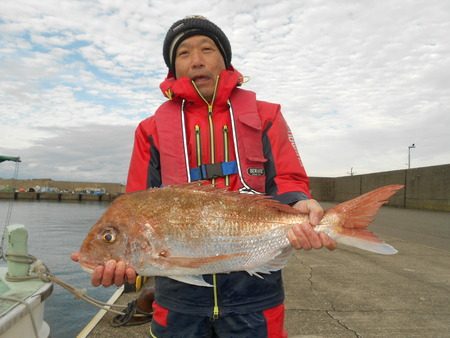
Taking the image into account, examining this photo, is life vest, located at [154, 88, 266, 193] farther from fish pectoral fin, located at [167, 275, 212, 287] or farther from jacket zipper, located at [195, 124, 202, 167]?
fish pectoral fin, located at [167, 275, 212, 287]

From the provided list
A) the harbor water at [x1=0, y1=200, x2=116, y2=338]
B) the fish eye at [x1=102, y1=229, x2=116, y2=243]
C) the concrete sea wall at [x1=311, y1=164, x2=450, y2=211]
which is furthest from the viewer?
the concrete sea wall at [x1=311, y1=164, x2=450, y2=211]

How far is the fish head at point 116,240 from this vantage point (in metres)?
2.77

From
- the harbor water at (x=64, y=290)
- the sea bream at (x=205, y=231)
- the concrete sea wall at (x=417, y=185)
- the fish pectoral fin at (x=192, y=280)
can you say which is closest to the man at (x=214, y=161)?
the sea bream at (x=205, y=231)

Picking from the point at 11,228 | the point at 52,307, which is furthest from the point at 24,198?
the point at 11,228

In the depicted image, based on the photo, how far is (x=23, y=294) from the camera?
4.72 meters

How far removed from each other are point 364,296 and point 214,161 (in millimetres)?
4846

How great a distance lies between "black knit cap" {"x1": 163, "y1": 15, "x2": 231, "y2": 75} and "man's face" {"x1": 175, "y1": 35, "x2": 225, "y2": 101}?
1.8 inches

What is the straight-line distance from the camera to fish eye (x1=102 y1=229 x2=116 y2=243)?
2814mm

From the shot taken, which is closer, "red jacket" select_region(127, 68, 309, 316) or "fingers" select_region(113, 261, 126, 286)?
"fingers" select_region(113, 261, 126, 286)

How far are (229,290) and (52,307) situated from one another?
479 inches

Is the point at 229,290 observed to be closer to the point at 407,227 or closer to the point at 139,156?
the point at 139,156

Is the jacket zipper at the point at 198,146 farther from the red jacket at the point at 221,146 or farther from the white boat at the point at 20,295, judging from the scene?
the white boat at the point at 20,295

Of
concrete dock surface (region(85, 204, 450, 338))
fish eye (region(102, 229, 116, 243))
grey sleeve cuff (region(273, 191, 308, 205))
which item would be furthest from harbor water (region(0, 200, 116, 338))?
grey sleeve cuff (region(273, 191, 308, 205))

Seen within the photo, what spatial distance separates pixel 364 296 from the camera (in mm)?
6758
